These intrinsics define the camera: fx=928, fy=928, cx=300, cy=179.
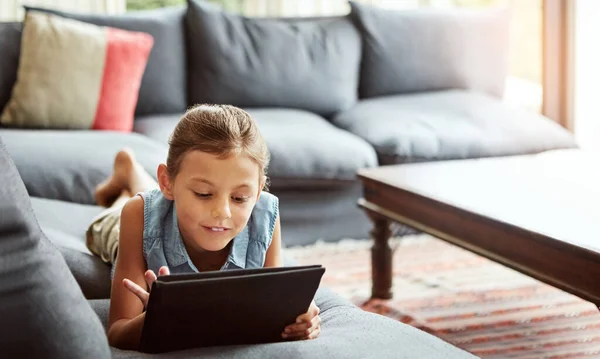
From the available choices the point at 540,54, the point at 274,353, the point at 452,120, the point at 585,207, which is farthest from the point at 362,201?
the point at 540,54

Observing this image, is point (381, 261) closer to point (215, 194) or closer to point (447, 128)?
point (447, 128)

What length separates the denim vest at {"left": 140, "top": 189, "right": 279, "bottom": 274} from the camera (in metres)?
1.70

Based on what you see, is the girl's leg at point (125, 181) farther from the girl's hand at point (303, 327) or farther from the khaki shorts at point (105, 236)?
the girl's hand at point (303, 327)

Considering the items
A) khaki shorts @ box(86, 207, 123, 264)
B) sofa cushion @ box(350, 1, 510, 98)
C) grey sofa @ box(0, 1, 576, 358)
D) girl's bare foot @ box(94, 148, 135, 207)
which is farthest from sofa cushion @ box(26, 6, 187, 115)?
khaki shorts @ box(86, 207, 123, 264)

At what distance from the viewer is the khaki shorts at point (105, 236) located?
6.82 feet

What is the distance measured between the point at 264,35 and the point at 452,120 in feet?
3.09

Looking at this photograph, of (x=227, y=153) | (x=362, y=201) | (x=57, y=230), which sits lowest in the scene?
(x=362, y=201)

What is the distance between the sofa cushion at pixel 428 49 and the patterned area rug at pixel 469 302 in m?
0.99

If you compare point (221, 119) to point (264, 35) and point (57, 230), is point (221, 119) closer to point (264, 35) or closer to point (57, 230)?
point (57, 230)

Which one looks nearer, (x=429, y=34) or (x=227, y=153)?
(x=227, y=153)

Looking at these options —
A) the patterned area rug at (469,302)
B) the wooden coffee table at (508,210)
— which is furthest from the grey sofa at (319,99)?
the wooden coffee table at (508,210)

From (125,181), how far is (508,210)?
3.36 feet

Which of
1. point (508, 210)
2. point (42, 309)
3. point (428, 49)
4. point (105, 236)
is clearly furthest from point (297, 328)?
point (428, 49)

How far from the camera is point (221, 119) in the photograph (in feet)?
5.29
